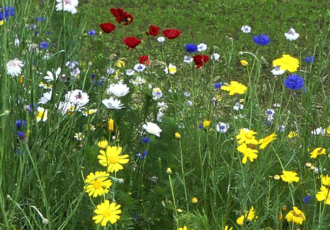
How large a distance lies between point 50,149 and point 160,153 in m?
0.56

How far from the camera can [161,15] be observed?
7.30m

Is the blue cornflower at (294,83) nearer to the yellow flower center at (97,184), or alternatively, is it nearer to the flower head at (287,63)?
the flower head at (287,63)

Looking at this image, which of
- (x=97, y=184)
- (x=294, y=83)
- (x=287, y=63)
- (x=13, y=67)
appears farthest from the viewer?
(x=294, y=83)

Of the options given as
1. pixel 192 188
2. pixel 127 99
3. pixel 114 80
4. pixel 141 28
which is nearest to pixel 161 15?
pixel 141 28

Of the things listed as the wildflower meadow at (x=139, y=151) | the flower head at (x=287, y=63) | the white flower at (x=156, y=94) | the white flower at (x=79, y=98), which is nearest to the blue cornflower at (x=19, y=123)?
the wildflower meadow at (x=139, y=151)

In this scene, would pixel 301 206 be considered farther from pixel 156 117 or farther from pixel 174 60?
pixel 174 60

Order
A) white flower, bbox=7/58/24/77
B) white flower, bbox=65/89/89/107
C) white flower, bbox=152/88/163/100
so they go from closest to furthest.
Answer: white flower, bbox=7/58/24/77 → white flower, bbox=65/89/89/107 → white flower, bbox=152/88/163/100

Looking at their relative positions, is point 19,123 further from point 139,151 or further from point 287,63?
point 287,63

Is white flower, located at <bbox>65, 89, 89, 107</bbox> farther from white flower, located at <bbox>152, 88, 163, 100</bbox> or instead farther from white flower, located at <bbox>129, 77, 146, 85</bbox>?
white flower, located at <bbox>129, 77, 146, 85</bbox>

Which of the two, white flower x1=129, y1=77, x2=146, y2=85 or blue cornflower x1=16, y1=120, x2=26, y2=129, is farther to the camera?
white flower x1=129, y1=77, x2=146, y2=85

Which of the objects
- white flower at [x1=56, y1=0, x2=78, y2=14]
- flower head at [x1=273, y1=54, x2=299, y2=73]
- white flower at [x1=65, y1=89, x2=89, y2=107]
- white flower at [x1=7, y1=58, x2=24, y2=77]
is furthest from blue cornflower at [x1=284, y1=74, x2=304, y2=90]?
white flower at [x1=7, y1=58, x2=24, y2=77]

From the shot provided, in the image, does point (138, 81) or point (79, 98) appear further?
point (138, 81)

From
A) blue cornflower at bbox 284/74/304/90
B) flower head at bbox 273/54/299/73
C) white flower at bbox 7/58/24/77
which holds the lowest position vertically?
white flower at bbox 7/58/24/77

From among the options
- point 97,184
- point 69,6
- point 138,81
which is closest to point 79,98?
A: point 69,6
